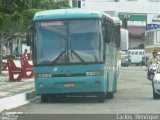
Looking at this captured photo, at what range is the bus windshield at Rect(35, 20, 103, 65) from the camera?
23438mm

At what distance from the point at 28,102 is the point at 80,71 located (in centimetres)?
264

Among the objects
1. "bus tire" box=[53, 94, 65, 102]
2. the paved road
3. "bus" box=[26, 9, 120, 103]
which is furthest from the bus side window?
"bus tire" box=[53, 94, 65, 102]

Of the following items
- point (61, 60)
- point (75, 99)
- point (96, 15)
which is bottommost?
point (75, 99)

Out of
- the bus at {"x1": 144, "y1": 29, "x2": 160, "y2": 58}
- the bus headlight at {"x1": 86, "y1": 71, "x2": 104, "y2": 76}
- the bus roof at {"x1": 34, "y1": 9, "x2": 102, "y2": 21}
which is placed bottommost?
the bus at {"x1": 144, "y1": 29, "x2": 160, "y2": 58}

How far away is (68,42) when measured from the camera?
929 inches

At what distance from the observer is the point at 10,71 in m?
35.8

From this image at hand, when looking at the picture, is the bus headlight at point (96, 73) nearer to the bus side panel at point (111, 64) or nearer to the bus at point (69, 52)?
the bus at point (69, 52)

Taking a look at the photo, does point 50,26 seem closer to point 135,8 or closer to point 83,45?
point 83,45

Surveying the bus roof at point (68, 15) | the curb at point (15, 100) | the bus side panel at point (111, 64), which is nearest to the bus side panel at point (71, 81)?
the curb at point (15, 100)

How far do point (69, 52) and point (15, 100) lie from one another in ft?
8.12

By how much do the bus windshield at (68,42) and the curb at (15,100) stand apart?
152 cm

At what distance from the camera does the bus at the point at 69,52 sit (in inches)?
922

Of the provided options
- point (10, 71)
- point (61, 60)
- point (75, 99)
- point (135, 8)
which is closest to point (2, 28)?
point (10, 71)

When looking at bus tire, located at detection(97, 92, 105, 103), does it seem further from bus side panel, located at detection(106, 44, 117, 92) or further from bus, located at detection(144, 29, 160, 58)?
bus, located at detection(144, 29, 160, 58)
